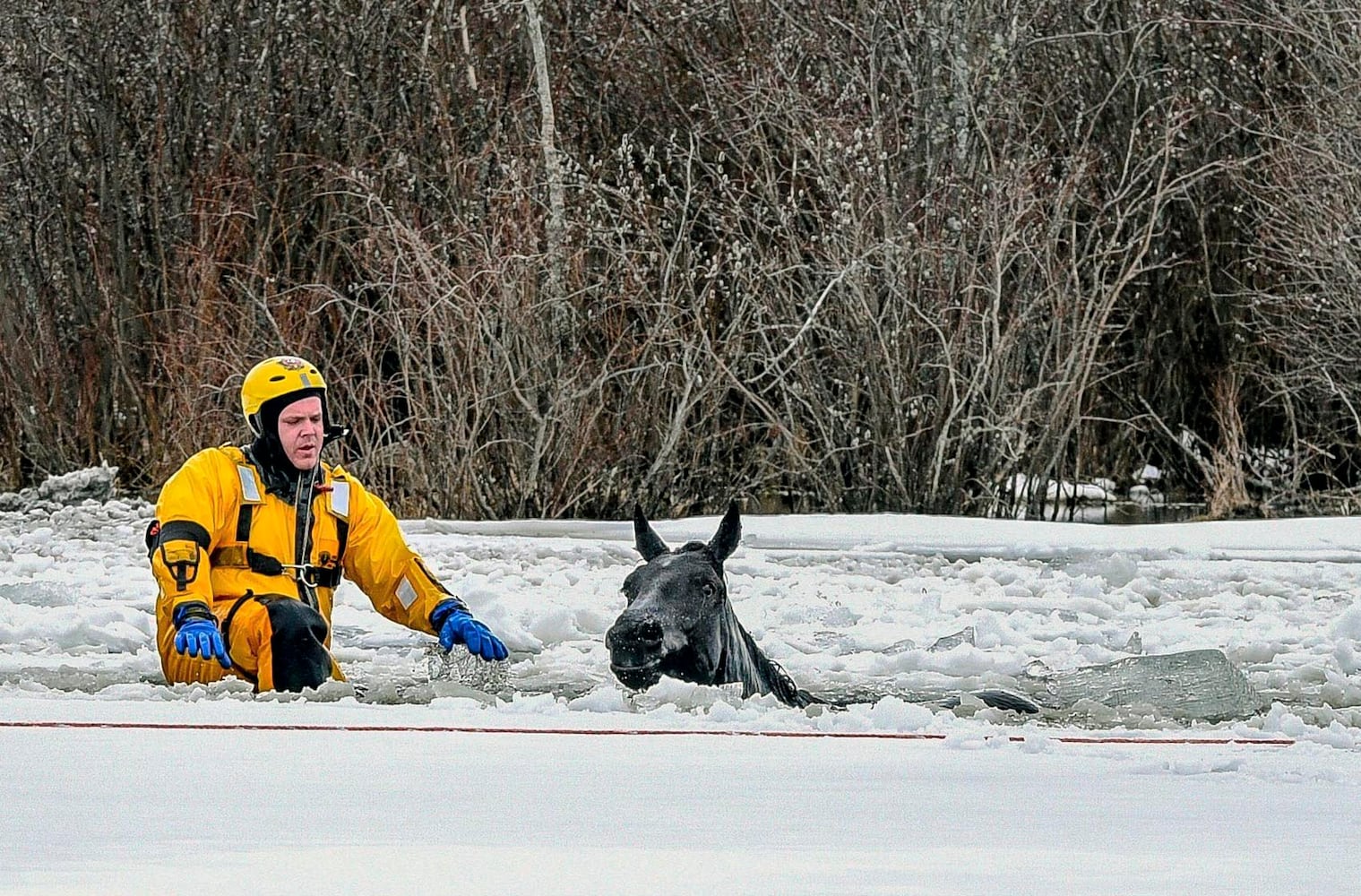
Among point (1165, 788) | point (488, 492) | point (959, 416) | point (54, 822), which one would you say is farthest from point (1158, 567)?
point (54, 822)

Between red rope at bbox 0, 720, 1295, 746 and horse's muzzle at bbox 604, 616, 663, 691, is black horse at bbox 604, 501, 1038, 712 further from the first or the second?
red rope at bbox 0, 720, 1295, 746

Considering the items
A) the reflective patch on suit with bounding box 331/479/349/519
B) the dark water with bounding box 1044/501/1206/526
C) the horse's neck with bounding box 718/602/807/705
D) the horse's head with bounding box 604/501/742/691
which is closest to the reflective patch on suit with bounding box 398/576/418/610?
the reflective patch on suit with bounding box 331/479/349/519

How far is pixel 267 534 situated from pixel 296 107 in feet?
42.2

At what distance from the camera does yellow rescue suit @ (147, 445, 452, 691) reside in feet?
23.8

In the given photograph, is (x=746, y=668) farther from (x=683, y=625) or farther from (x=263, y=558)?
(x=263, y=558)

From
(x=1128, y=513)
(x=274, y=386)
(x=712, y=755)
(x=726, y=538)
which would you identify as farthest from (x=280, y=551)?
(x=1128, y=513)

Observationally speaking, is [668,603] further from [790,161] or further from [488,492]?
[790,161]

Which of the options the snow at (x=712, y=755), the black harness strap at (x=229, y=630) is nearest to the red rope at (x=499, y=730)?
A: the snow at (x=712, y=755)

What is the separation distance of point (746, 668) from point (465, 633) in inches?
36.6

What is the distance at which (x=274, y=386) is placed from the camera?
293 inches

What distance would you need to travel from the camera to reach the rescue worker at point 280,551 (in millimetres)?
7312

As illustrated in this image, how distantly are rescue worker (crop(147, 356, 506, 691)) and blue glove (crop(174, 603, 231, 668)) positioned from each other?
14 centimetres

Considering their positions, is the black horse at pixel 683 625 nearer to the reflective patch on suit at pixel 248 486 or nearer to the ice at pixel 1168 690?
the ice at pixel 1168 690

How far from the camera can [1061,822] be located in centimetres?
460
